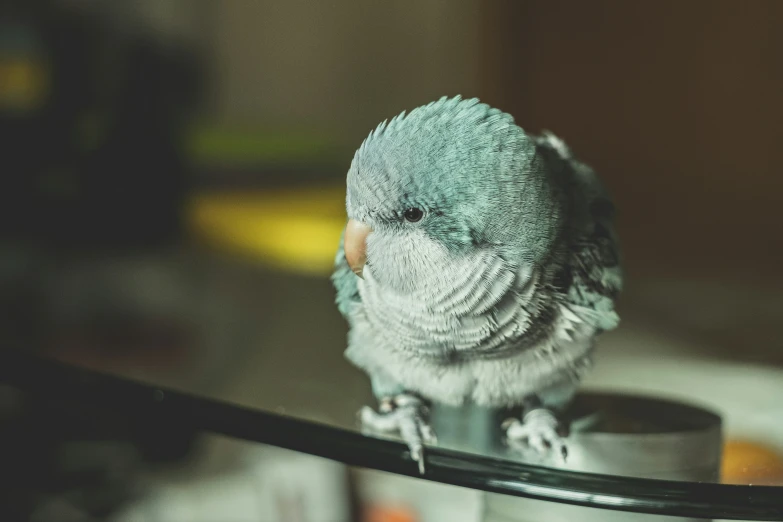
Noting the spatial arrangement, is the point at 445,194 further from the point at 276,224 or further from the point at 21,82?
the point at 21,82

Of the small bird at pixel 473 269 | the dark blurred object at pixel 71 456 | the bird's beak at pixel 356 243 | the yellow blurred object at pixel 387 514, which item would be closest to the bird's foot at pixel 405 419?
the small bird at pixel 473 269

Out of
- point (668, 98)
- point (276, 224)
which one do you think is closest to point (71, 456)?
point (276, 224)

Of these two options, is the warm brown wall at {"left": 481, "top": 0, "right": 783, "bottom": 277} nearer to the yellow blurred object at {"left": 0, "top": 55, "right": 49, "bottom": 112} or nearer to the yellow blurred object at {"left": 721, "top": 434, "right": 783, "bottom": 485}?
the yellow blurred object at {"left": 721, "top": 434, "right": 783, "bottom": 485}

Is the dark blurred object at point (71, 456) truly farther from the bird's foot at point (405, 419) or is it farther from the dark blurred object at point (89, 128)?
→ the bird's foot at point (405, 419)

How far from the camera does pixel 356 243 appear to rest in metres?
0.39

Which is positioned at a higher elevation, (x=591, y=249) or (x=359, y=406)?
(x=591, y=249)

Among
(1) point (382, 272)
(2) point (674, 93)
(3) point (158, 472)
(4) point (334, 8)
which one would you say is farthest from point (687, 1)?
(3) point (158, 472)

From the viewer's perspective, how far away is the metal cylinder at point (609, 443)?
412mm

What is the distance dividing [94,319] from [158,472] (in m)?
0.23

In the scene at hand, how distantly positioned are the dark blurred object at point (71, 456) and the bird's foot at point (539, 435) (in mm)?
590

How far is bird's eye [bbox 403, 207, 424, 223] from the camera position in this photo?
0.37 metres

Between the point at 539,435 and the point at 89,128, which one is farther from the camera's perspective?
the point at 89,128

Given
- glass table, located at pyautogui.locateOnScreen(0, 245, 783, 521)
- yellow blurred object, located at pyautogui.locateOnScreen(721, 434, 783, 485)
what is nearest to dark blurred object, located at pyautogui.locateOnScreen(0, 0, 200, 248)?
glass table, located at pyautogui.locateOnScreen(0, 245, 783, 521)

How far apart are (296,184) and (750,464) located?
0.51 meters
